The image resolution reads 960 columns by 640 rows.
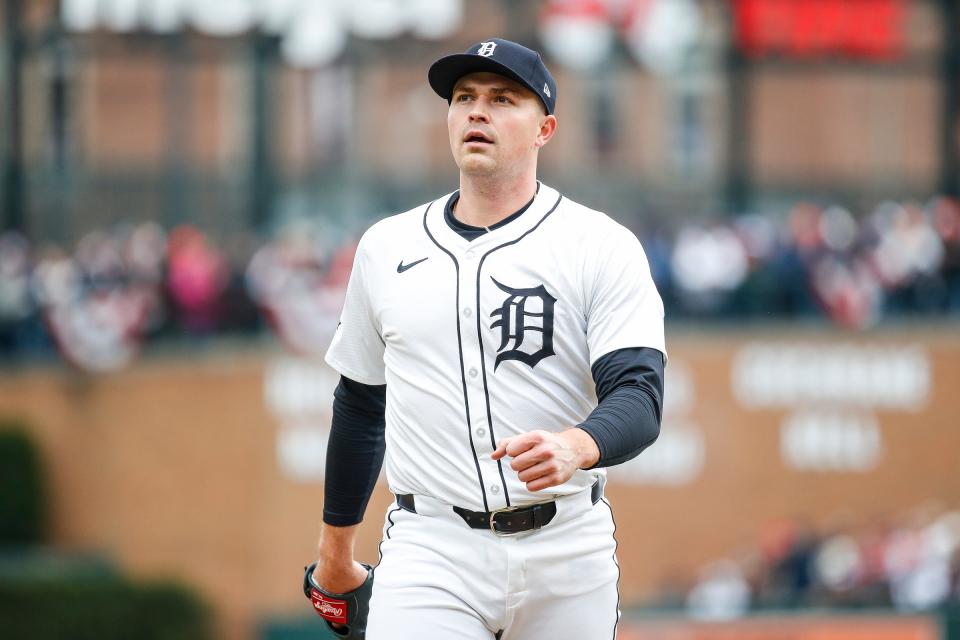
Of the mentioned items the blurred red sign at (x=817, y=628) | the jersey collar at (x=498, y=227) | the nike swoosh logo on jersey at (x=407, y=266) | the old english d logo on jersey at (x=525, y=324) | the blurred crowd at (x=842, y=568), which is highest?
the jersey collar at (x=498, y=227)

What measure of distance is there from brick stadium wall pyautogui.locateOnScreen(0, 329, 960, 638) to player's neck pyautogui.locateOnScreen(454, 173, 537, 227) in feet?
41.2

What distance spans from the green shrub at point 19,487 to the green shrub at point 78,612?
57.9 inches

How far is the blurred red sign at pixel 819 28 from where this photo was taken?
2078 centimetres

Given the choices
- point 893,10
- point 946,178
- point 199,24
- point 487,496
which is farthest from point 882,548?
point 487,496

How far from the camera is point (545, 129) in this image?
4.20 m

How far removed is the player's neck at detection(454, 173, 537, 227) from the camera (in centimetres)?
412

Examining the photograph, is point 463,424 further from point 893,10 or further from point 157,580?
point 893,10

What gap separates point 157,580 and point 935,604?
7562 millimetres

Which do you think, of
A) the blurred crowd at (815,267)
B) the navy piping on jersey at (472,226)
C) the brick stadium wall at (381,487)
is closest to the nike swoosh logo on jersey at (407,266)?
the navy piping on jersey at (472,226)

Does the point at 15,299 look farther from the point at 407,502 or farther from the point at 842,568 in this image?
the point at 407,502

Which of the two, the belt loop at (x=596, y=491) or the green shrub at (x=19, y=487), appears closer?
the belt loop at (x=596, y=491)

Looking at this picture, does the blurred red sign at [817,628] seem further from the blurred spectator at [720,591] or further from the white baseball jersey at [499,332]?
the white baseball jersey at [499,332]

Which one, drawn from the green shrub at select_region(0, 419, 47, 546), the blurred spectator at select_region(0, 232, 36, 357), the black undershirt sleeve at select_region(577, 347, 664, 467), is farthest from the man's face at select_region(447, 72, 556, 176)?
the green shrub at select_region(0, 419, 47, 546)

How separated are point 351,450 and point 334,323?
41.6ft
